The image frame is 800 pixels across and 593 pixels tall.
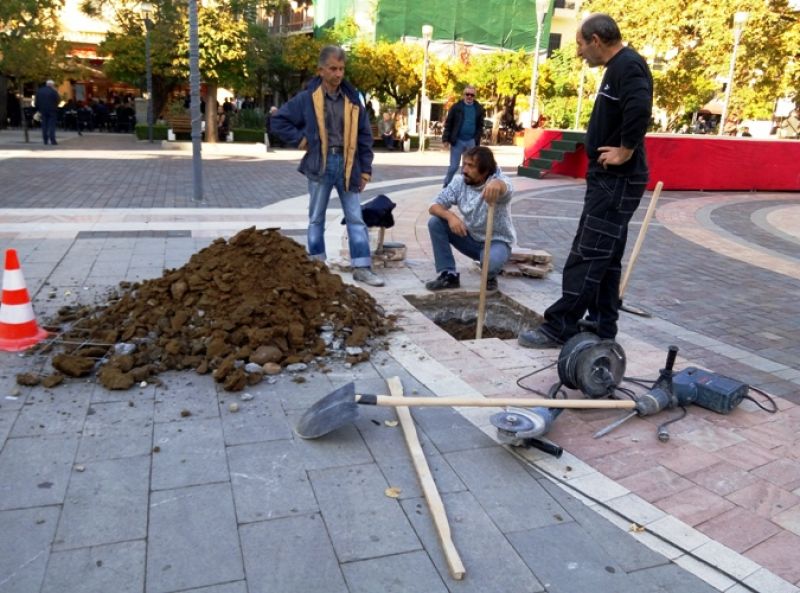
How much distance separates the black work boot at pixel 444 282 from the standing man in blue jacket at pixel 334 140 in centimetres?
44

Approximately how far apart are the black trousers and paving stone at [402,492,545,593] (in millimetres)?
1810

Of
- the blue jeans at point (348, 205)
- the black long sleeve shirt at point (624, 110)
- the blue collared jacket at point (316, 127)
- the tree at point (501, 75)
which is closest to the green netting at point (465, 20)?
the tree at point (501, 75)

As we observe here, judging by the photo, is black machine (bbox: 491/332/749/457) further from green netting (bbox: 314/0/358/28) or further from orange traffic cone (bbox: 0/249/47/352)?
green netting (bbox: 314/0/358/28)

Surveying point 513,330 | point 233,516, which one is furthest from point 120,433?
point 513,330

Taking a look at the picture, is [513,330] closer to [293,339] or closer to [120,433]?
[293,339]

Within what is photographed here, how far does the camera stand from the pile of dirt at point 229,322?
3.80 m

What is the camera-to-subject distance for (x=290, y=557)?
91.4 inches

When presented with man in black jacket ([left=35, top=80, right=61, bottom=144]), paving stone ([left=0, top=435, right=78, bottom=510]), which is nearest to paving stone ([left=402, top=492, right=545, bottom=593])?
paving stone ([left=0, top=435, right=78, bottom=510])

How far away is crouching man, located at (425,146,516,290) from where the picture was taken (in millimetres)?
5055

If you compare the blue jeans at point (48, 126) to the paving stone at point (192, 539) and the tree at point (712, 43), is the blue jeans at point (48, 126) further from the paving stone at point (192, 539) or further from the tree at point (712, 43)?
the paving stone at point (192, 539)

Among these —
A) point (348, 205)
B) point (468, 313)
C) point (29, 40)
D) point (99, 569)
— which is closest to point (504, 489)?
point (99, 569)

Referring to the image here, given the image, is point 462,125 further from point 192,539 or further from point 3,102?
point 3,102

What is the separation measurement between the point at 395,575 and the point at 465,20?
38030mm

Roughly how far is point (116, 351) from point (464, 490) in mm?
2272
